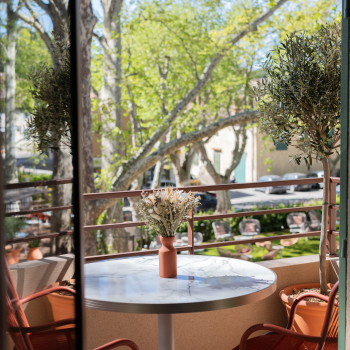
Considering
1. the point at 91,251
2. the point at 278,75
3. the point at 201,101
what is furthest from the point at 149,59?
the point at 278,75

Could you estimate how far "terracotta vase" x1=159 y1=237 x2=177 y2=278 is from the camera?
2.56 meters

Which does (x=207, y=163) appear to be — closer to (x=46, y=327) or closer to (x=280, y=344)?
(x=280, y=344)

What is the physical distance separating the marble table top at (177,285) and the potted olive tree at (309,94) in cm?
106

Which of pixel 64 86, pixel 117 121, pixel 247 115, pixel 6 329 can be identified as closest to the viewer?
pixel 6 329

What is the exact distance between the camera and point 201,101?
20.3m

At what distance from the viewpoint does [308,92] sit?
3.36 metres

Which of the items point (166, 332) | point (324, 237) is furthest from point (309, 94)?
point (166, 332)

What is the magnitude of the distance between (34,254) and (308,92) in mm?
2781

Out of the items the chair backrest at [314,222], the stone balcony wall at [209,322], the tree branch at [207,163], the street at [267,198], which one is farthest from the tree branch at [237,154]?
the stone balcony wall at [209,322]

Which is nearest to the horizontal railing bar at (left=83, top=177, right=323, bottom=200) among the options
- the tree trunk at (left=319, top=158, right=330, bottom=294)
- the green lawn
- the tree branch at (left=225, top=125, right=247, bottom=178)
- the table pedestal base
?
the tree trunk at (left=319, top=158, right=330, bottom=294)

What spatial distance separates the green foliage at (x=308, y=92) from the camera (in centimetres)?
334

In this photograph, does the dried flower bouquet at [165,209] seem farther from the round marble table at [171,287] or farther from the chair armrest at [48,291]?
the chair armrest at [48,291]

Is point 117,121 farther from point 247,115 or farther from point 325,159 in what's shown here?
point 325,159

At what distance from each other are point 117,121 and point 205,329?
8480mm
